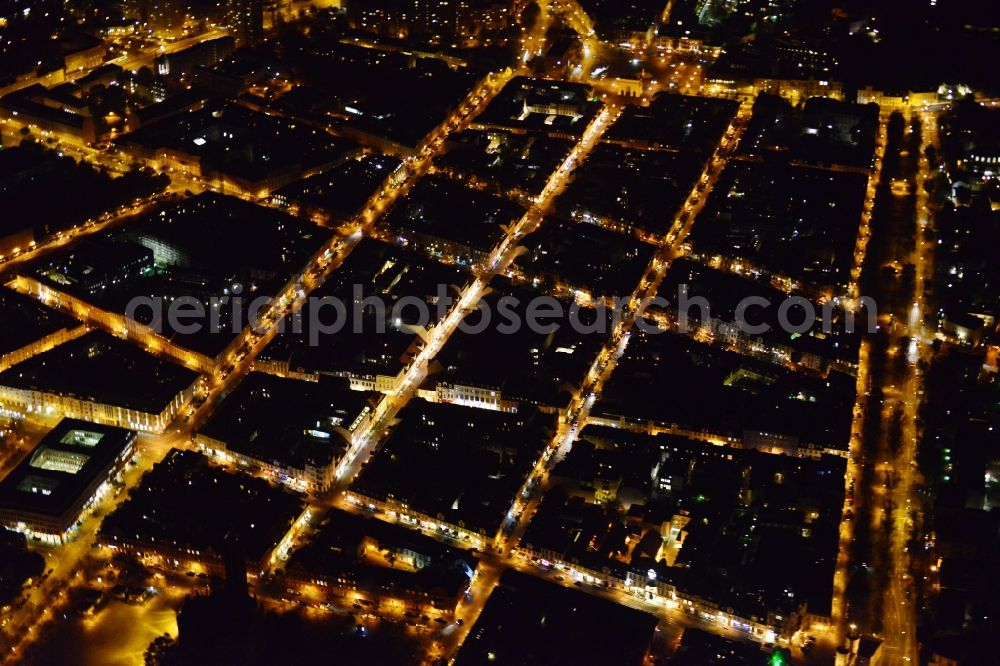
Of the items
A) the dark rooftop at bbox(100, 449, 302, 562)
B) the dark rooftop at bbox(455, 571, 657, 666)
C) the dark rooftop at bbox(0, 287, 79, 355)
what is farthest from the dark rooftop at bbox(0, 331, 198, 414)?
the dark rooftop at bbox(455, 571, 657, 666)

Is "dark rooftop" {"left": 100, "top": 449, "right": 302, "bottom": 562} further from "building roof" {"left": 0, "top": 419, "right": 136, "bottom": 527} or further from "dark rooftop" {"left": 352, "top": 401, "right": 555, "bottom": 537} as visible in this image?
"dark rooftop" {"left": 352, "top": 401, "right": 555, "bottom": 537}

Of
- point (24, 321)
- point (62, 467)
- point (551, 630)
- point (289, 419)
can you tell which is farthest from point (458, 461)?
point (24, 321)

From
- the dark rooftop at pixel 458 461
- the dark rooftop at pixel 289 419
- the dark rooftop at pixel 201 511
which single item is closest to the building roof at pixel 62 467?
the dark rooftop at pixel 201 511

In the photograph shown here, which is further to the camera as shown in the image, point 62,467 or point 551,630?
point 62,467

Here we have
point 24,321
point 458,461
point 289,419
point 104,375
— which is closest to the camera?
point 458,461

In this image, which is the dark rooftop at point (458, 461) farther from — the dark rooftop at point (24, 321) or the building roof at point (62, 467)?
the dark rooftop at point (24, 321)

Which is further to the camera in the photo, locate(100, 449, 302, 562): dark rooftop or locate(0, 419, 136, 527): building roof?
locate(0, 419, 136, 527): building roof

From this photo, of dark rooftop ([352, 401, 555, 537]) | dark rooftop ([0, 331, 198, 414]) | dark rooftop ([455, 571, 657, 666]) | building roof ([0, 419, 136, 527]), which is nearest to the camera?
dark rooftop ([455, 571, 657, 666])

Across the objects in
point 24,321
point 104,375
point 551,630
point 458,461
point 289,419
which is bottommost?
point 24,321

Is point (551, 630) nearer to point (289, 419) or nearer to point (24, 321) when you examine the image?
point (289, 419)

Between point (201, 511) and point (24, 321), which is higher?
point (201, 511)

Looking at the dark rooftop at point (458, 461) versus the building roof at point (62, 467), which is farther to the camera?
the dark rooftop at point (458, 461)
